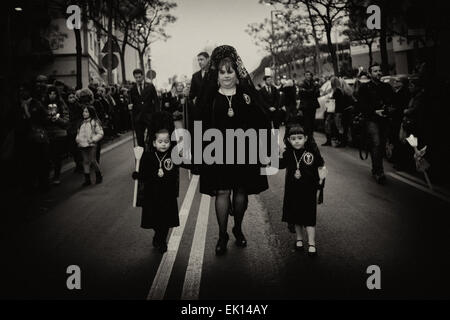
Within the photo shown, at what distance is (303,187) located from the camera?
4.96 metres

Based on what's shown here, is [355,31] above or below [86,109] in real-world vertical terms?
above

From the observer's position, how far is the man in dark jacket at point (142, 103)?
37.7ft

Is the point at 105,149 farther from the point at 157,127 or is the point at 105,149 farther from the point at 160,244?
the point at 160,244

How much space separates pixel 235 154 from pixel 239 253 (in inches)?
41.5

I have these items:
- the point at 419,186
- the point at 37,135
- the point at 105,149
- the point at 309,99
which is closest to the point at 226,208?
the point at 419,186

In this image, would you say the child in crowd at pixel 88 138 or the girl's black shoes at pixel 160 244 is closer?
the girl's black shoes at pixel 160 244

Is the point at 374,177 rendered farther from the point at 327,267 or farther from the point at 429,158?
the point at 327,267

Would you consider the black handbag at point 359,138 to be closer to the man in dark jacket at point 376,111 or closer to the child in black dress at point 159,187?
the man in dark jacket at point 376,111

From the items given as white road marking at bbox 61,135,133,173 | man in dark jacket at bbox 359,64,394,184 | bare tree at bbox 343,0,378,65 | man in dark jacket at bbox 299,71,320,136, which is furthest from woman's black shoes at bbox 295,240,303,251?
bare tree at bbox 343,0,378,65

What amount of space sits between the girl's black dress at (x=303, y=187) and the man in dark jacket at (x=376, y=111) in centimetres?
428

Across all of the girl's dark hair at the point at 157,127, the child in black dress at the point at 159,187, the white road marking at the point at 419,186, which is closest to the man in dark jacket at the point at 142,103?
the girl's dark hair at the point at 157,127

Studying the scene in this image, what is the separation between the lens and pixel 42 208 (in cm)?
783

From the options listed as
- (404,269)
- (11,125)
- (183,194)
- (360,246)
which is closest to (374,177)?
(183,194)

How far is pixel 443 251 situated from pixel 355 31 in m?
37.2
